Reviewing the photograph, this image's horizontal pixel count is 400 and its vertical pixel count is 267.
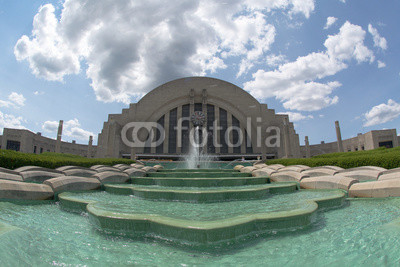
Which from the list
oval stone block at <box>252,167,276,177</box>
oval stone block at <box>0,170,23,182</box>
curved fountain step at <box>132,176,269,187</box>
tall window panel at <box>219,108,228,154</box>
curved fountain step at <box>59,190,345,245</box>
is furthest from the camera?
tall window panel at <box>219,108,228,154</box>

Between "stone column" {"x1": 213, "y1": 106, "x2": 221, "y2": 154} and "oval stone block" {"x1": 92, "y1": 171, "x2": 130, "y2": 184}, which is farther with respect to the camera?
"stone column" {"x1": 213, "y1": 106, "x2": 221, "y2": 154}

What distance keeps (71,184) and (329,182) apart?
22.0 ft

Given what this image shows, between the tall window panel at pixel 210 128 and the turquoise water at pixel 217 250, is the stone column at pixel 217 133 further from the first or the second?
the turquoise water at pixel 217 250

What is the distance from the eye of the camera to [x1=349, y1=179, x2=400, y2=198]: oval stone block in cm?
442

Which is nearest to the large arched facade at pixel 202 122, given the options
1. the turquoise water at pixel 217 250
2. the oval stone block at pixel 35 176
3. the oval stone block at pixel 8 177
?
the oval stone block at pixel 35 176

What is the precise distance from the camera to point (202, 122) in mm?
30516

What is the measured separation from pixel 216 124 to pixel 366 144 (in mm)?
21843

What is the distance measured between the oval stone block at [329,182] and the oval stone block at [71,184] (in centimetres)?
602

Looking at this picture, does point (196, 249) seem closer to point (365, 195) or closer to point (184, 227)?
point (184, 227)

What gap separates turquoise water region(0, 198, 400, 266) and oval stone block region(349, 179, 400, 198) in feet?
5.92

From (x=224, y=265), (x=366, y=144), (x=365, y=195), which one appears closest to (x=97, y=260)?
(x=224, y=265)

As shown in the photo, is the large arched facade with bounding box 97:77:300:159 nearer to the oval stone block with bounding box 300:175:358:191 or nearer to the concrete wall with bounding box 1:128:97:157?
the concrete wall with bounding box 1:128:97:157

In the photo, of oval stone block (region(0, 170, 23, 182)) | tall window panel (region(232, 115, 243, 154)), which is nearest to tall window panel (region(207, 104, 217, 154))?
tall window panel (region(232, 115, 243, 154))

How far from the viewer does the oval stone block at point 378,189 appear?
14.5 ft
